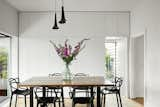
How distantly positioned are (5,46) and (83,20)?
7.95 feet

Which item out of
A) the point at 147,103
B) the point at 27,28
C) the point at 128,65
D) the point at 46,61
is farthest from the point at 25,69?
the point at 147,103

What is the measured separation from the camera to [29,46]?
7.61m

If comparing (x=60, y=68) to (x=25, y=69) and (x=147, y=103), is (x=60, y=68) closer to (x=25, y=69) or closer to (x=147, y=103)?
(x=25, y=69)

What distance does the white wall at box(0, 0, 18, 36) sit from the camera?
5.96m

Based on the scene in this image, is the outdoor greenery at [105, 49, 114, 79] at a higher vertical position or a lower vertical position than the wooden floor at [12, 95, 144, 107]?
higher

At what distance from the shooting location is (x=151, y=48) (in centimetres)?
543

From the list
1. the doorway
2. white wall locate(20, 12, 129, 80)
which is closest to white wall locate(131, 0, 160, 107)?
white wall locate(20, 12, 129, 80)

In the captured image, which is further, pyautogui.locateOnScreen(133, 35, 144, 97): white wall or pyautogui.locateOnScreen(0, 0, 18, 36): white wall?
pyautogui.locateOnScreen(133, 35, 144, 97): white wall

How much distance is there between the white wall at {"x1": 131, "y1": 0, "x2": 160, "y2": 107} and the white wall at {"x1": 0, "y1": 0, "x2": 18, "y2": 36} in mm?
3369

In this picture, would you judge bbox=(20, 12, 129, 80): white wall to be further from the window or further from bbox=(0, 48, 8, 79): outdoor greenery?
the window

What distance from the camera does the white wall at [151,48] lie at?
16.4ft

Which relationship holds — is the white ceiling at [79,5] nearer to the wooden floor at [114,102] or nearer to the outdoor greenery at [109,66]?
the outdoor greenery at [109,66]

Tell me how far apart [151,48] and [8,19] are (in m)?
3.66

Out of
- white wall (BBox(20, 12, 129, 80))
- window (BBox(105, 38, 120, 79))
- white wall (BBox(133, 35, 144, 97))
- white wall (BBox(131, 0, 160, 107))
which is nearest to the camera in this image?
white wall (BBox(131, 0, 160, 107))
